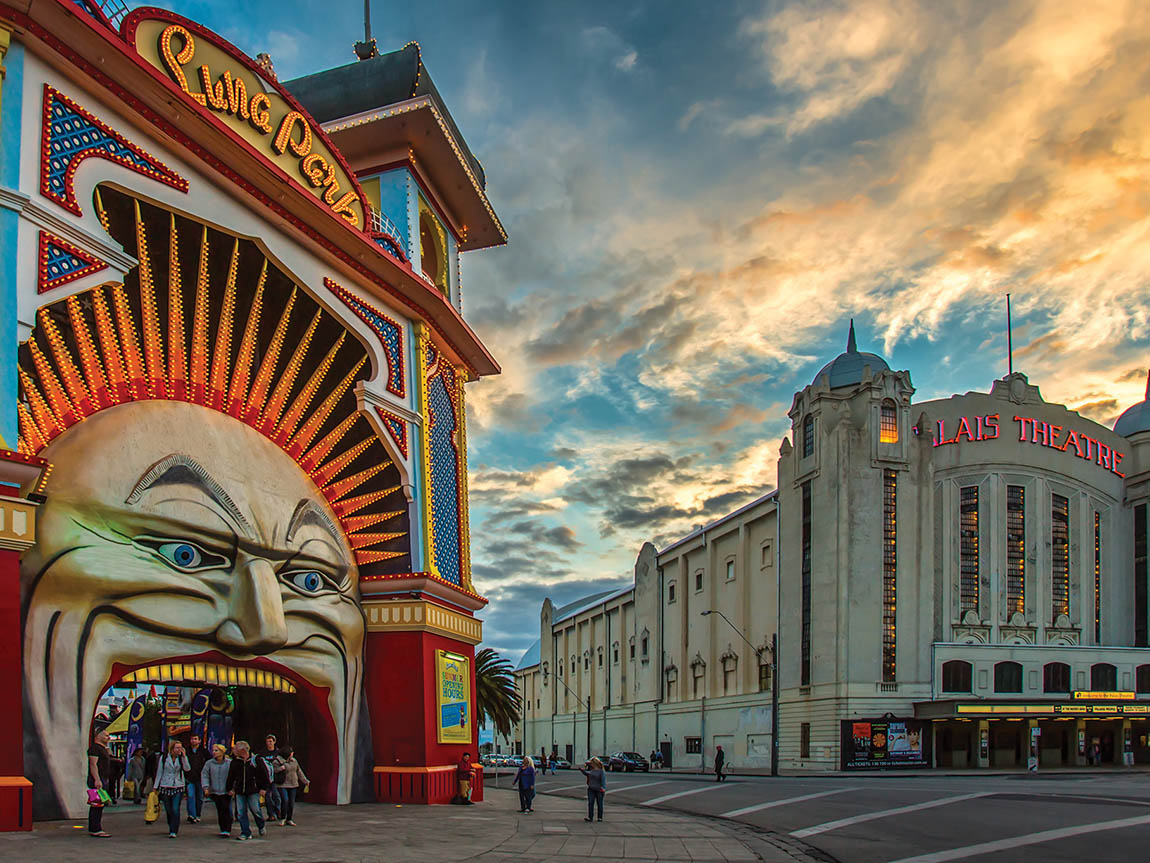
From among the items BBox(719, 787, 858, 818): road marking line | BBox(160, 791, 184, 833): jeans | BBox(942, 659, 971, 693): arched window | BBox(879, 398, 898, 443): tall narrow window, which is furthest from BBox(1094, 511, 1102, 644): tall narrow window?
BBox(160, 791, 184, 833): jeans

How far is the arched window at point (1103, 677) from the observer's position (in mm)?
56812

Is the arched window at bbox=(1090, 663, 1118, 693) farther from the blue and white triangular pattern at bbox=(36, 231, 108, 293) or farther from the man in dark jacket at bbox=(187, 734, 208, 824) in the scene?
the blue and white triangular pattern at bbox=(36, 231, 108, 293)

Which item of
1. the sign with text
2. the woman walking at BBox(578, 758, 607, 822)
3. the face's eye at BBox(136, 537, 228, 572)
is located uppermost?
the face's eye at BBox(136, 537, 228, 572)

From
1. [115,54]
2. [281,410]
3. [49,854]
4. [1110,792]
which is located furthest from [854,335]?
[49,854]

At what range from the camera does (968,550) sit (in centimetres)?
5712

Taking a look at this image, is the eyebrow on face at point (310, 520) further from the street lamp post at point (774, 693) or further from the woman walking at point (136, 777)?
the street lamp post at point (774, 693)

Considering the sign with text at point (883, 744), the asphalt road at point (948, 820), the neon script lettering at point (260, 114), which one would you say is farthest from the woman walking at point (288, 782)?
the sign with text at point (883, 744)

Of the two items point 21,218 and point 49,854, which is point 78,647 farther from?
point 21,218

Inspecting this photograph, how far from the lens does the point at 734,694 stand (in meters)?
66.3

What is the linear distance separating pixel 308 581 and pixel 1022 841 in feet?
51.2

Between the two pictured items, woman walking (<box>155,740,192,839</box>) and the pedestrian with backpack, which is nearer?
woman walking (<box>155,740,192,839</box>)

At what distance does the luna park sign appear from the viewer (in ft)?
67.7

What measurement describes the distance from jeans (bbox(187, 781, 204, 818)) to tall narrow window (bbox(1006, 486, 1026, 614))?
4810 cm

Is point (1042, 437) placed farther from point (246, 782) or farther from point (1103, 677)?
point (246, 782)
